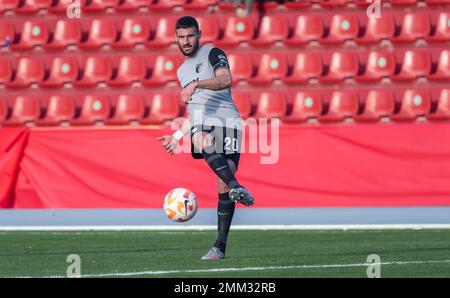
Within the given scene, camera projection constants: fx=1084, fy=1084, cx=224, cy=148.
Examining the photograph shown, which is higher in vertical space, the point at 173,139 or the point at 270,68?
the point at 270,68

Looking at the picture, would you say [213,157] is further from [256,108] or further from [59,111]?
[59,111]

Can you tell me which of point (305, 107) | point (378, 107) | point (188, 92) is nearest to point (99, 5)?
point (305, 107)

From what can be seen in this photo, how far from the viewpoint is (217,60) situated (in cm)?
1009

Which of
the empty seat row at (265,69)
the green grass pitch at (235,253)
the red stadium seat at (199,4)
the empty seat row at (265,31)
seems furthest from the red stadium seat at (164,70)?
the green grass pitch at (235,253)

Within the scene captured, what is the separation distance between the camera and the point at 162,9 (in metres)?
21.2

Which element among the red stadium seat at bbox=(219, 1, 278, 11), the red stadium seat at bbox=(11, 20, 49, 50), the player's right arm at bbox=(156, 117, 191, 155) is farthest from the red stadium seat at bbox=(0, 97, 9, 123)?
the player's right arm at bbox=(156, 117, 191, 155)

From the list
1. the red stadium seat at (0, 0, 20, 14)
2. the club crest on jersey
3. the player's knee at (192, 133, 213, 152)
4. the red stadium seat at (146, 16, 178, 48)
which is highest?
the red stadium seat at (0, 0, 20, 14)

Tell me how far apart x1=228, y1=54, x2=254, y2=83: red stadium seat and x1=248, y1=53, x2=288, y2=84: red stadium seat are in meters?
0.16

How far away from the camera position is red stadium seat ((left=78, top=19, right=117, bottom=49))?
21188 millimetres

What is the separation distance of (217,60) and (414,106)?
31.8 feet

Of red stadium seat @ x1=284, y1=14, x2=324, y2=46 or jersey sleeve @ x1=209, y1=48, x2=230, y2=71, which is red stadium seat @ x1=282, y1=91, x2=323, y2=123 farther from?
jersey sleeve @ x1=209, y1=48, x2=230, y2=71

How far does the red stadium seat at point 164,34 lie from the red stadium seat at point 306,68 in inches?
99.7

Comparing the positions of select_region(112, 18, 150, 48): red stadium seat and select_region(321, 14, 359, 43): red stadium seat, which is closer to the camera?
select_region(321, 14, 359, 43): red stadium seat

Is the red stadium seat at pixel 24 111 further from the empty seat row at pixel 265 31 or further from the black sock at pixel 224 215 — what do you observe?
the black sock at pixel 224 215
